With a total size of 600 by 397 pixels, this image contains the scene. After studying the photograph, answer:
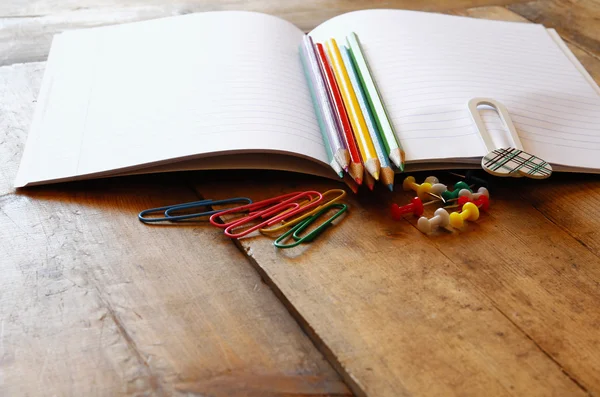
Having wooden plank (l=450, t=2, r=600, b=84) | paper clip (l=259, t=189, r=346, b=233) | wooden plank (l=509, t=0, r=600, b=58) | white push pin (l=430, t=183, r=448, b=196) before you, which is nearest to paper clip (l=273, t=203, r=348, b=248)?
paper clip (l=259, t=189, r=346, b=233)

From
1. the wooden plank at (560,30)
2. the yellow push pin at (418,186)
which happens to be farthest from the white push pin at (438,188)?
the wooden plank at (560,30)

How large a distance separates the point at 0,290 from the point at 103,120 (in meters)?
0.29

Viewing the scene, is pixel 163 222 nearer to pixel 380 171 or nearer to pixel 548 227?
pixel 380 171

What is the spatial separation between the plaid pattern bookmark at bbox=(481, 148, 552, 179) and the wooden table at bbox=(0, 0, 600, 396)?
4 centimetres

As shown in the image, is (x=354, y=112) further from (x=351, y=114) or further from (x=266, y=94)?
(x=266, y=94)

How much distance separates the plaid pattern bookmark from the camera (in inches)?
32.7

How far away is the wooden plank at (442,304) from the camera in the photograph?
60 centimetres

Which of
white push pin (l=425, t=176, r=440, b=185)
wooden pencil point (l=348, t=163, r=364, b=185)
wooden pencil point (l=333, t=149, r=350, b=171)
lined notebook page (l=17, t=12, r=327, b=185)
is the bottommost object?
white push pin (l=425, t=176, r=440, b=185)

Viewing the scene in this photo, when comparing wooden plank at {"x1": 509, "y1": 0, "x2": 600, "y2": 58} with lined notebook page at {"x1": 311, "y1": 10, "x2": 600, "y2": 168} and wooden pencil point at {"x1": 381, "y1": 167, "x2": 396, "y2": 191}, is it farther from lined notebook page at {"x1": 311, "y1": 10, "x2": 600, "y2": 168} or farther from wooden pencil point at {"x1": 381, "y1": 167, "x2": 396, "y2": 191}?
wooden pencil point at {"x1": 381, "y1": 167, "x2": 396, "y2": 191}

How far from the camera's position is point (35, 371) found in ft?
2.00

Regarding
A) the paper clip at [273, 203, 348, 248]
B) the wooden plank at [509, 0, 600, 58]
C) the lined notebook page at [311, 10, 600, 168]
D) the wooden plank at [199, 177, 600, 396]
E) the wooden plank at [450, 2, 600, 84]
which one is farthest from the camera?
the wooden plank at [509, 0, 600, 58]

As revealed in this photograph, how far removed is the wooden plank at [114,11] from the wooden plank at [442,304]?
67 cm

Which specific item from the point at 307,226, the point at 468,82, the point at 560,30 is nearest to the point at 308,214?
the point at 307,226

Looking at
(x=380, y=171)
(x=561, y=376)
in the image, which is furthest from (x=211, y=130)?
(x=561, y=376)
